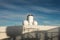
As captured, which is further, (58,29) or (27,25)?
(27,25)

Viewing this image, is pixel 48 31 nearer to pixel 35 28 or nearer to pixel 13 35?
pixel 35 28

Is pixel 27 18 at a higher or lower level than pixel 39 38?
higher

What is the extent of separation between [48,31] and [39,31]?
53cm

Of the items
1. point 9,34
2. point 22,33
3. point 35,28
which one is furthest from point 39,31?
point 9,34

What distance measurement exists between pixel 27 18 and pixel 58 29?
234cm

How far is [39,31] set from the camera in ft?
33.5

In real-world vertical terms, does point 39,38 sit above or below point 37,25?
below

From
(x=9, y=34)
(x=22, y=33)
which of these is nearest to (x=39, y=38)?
(x=22, y=33)

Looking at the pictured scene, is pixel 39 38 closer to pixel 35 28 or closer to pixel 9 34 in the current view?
pixel 35 28

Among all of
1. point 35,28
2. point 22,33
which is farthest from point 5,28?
point 35,28

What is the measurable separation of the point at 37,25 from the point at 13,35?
1.67m

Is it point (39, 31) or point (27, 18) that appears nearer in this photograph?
point (39, 31)

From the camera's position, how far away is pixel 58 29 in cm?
1010

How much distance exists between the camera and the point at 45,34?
10.0 m
